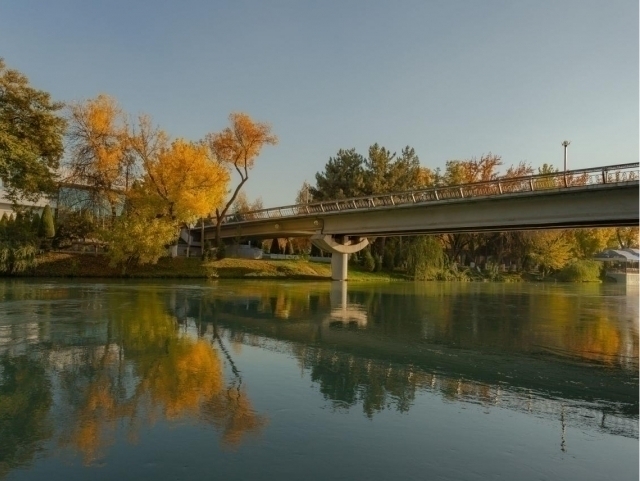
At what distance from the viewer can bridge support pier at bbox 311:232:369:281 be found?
154ft

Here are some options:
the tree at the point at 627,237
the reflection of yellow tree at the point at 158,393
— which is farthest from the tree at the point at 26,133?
the tree at the point at 627,237

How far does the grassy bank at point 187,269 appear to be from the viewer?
4100cm

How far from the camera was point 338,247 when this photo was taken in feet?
155

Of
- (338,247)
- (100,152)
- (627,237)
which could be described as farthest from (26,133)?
(627,237)

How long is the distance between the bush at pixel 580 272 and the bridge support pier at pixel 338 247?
3567 cm

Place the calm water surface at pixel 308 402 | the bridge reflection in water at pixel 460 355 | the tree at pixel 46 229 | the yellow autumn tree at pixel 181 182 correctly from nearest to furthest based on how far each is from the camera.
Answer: the calm water surface at pixel 308 402, the bridge reflection in water at pixel 460 355, the yellow autumn tree at pixel 181 182, the tree at pixel 46 229

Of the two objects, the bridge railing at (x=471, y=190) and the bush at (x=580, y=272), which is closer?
the bridge railing at (x=471, y=190)

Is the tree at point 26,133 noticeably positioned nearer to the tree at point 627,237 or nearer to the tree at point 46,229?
the tree at point 46,229

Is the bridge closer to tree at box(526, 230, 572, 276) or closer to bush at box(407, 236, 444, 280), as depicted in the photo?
bush at box(407, 236, 444, 280)

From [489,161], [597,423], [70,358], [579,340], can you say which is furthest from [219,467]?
[489,161]

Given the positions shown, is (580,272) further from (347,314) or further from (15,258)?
(15,258)

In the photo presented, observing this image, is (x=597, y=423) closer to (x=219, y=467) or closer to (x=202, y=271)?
(x=219, y=467)

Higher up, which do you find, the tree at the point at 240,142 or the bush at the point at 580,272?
the tree at the point at 240,142

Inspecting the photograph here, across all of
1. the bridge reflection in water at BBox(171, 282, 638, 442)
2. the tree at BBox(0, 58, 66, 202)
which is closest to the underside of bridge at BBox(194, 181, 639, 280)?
the bridge reflection in water at BBox(171, 282, 638, 442)
